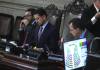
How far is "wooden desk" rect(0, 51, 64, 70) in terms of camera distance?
4.37 metres

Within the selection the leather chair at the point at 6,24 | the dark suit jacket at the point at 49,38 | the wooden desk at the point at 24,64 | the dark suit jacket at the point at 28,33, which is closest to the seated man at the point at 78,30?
the wooden desk at the point at 24,64

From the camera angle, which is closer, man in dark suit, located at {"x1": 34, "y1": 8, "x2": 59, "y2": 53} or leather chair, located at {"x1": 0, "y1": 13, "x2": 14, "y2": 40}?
man in dark suit, located at {"x1": 34, "y1": 8, "x2": 59, "y2": 53}

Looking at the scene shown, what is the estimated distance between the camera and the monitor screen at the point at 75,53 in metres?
3.72

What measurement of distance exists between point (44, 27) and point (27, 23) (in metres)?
0.83

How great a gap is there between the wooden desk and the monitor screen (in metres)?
0.58

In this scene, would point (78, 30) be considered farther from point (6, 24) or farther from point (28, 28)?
point (6, 24)

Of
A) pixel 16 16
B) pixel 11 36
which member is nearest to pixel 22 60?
pixel 11 36

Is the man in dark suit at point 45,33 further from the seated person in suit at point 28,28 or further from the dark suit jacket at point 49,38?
the seated person in suit at point 28,28

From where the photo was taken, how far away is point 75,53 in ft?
12.2

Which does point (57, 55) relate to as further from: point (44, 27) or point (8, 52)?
point (44, 27)

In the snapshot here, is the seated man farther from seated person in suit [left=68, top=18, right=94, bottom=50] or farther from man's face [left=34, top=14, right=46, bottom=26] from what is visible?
man's face [left=34, top=14, right=46, bottom=26]

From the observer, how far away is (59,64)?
14.3 feet

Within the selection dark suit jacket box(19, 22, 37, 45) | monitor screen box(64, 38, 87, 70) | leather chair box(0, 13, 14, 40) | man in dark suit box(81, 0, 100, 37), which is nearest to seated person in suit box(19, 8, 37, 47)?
dark suit jacket box(19, 22, 37, 45)

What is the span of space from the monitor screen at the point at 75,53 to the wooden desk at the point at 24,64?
0.58 m
